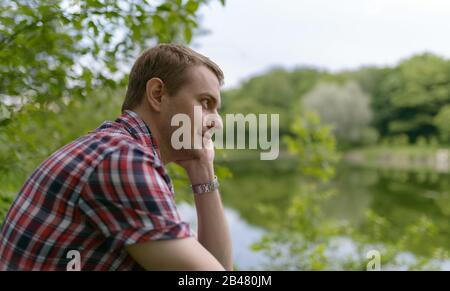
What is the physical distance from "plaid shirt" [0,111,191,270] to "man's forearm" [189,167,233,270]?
0.33m

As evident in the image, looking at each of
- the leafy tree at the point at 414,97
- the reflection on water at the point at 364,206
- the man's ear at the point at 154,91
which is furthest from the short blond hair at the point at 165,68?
the leafy tree at the point at 414,97

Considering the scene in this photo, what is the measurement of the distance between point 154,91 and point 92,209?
41 centimetres

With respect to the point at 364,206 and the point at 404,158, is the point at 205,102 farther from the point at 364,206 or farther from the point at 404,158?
the point at 404,158

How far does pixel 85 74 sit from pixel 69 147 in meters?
1.02

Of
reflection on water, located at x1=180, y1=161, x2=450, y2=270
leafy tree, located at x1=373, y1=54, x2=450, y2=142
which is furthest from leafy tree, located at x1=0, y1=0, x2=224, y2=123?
leafy tree, located at x1=373, y1=54, x2=450, y2=142

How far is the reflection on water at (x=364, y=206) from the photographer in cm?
807

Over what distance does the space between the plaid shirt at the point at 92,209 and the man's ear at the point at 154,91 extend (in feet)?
0.72

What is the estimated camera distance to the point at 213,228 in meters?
1.27

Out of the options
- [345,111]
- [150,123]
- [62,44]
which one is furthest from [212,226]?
[345,111]

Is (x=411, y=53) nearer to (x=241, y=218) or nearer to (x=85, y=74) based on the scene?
(x=241, y=218)

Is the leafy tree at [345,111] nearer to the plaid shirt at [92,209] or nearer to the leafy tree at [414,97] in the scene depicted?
the leafy tree at [414,97]

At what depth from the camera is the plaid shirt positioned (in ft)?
2.81
